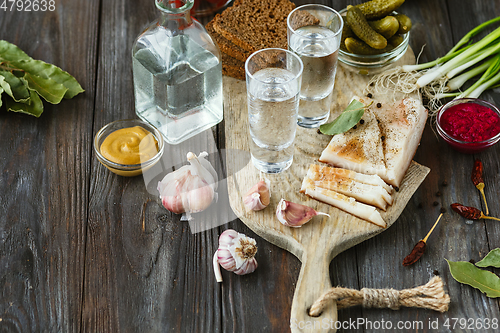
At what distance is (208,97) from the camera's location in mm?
2510

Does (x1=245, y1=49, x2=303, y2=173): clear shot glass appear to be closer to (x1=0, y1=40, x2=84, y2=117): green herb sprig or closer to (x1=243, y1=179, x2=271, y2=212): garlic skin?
(x1=243, y1=179, x2=271, y2=212): garlic skin

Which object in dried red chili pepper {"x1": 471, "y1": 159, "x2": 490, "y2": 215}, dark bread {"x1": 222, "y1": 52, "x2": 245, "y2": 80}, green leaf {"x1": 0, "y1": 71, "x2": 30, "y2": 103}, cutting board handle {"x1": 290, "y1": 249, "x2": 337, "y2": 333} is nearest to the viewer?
cutting board handle {"x1": 290, "y1": 249, "x2": 337, "y2": 333}

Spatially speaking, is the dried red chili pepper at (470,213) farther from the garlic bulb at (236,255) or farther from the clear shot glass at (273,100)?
the garlic bulb at (236,255)

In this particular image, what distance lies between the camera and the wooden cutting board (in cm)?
199

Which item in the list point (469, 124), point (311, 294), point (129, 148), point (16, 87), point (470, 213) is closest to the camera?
point (311, 294)

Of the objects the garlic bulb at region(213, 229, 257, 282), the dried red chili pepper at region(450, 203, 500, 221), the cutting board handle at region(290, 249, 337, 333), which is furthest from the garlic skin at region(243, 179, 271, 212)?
the dried red chili pepper at region(450, 203, 500, 221)

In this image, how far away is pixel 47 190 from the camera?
94.4 inches

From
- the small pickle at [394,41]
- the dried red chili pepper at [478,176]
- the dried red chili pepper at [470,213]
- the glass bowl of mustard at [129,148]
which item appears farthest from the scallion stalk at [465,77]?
the glass bowl of mustard at [129,148]

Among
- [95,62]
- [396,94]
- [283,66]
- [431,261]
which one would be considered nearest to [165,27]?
[283,66]

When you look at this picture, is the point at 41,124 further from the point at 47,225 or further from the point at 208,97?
the point at 208,97

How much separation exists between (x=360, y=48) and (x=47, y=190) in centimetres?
175

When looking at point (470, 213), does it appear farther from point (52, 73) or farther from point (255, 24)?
point (52, 73)

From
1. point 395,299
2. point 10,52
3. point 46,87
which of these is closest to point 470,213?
point 395,299

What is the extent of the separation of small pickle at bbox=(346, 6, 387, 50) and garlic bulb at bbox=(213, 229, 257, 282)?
1.26 metres
